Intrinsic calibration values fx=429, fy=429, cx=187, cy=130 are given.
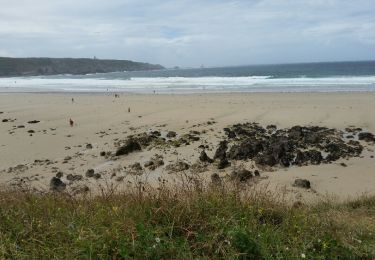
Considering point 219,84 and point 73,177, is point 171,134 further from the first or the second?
point 219,84

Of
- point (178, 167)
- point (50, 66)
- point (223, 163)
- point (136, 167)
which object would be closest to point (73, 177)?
point (136, 167)

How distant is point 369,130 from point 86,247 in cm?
1147

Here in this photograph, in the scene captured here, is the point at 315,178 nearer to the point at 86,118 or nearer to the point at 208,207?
the point at 208,207

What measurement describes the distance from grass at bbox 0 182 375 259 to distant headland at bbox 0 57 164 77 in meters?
116

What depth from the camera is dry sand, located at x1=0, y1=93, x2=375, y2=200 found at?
8234mm

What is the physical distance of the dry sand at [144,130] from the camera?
823 centimetres

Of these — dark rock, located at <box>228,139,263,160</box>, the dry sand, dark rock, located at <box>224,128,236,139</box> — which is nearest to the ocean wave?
the dry sand

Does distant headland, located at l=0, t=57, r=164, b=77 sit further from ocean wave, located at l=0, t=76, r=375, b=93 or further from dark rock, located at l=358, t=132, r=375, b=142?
dark rock, located at l=358, t=132, r=375, b=142

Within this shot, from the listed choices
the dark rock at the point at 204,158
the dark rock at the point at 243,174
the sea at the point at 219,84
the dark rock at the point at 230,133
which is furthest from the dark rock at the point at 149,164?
the sea at the point at 219,84

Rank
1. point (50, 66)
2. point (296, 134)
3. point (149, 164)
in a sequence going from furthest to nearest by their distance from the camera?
point (50, 66)
point (296, 134)
point (149, 164)

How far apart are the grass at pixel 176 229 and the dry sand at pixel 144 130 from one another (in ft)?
5.66

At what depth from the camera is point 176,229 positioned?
12.5ft

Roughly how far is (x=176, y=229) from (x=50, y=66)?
12844cm

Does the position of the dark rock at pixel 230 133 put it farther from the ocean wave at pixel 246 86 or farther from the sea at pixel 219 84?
the ocean wave at pixel 246 86
